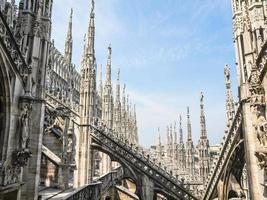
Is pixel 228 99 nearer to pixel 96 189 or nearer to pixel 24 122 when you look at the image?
pixel 96 189

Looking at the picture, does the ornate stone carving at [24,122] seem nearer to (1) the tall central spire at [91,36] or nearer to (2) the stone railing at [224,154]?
(2) the stone railing at [224,154]

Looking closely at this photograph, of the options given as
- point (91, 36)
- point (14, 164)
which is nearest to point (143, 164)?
point (91, 36)

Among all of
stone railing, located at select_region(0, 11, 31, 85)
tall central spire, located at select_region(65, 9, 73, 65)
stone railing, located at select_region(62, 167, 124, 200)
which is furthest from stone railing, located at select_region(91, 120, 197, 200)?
tall central spire, located at select_region(65, 9, 73, 65)

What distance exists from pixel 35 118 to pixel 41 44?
2790 mm

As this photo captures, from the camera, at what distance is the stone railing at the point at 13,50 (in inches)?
286

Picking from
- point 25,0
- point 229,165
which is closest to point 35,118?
point 25,0

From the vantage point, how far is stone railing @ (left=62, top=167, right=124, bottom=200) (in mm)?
12663

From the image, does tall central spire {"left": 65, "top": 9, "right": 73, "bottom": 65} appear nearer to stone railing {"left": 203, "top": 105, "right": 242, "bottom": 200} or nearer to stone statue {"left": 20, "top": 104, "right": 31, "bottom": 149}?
stone railing {"left": 203, "top": 105, "right": 242, "bottom": 200}

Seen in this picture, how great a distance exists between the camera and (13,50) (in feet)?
26.6

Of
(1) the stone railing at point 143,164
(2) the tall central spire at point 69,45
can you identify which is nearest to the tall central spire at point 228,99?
(1) the stone railing at point 143,164

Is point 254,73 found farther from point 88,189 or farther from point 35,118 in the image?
point 88,189

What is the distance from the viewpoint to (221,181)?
1622 centimetres

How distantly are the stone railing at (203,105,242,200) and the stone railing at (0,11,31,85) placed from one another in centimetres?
854

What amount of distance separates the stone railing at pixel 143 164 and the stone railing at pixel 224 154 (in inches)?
62.8
